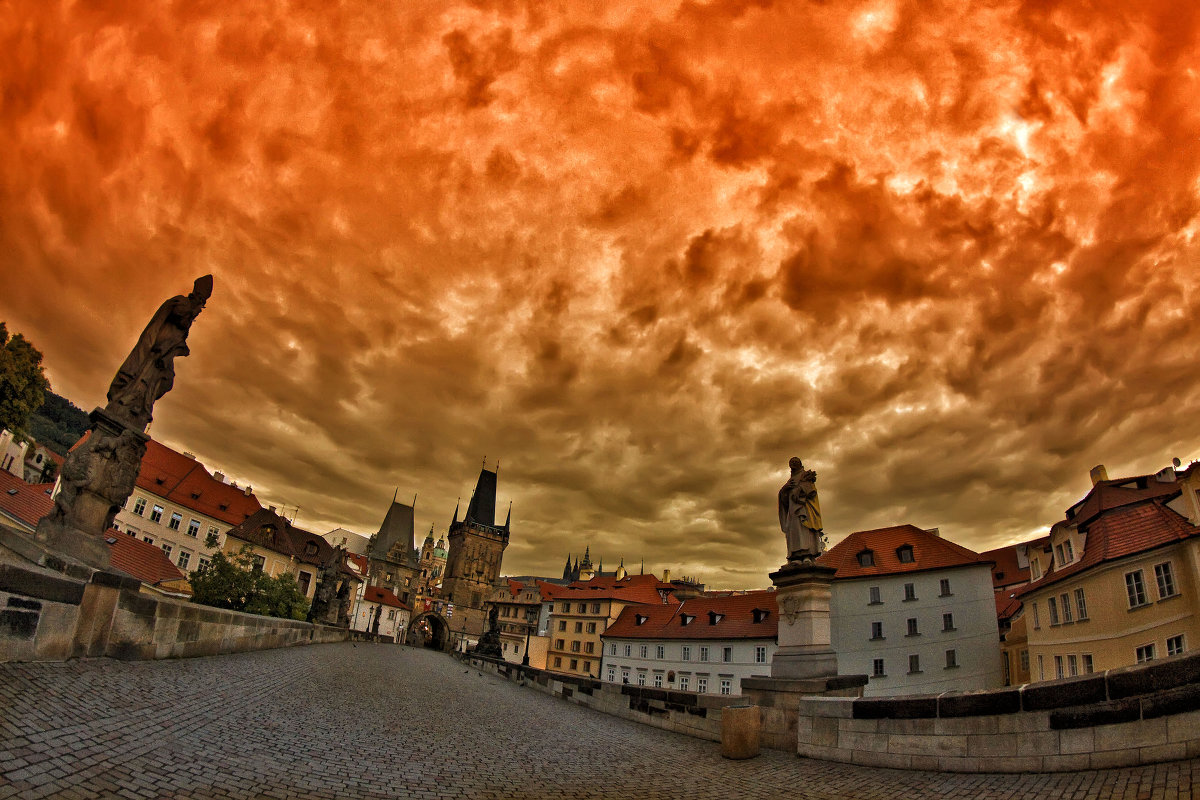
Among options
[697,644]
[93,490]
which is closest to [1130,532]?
[697,644]

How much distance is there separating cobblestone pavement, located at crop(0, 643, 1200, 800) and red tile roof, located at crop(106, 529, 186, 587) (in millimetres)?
24336

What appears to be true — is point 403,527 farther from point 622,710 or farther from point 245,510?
point 622,710

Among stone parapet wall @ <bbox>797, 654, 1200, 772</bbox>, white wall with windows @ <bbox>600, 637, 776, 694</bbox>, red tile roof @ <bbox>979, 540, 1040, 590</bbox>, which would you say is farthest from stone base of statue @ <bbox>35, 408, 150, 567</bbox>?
red tile roof @ <bbox>979, 540, 1040, 590</bbox>

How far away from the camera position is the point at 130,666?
754cm

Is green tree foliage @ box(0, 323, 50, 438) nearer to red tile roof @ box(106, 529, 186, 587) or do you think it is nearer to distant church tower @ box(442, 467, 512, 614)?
red tile roof @ box(106, 529, 186, 587)

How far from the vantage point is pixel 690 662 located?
4825 cm

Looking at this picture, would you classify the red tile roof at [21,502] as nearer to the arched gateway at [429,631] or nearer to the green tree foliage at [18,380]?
the green tree foliage at [18,380]

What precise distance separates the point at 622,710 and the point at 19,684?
11.6 meters

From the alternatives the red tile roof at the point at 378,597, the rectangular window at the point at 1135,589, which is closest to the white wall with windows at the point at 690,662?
the rectangular window at the point at 1135,589

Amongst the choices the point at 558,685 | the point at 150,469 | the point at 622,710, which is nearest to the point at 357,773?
the point at 622,710

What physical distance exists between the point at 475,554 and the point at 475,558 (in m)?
0.83

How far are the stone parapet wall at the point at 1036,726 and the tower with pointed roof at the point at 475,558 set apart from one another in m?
108

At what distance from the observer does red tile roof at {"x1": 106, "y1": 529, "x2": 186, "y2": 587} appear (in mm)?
27547

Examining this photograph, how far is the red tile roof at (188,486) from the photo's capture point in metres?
49.6
